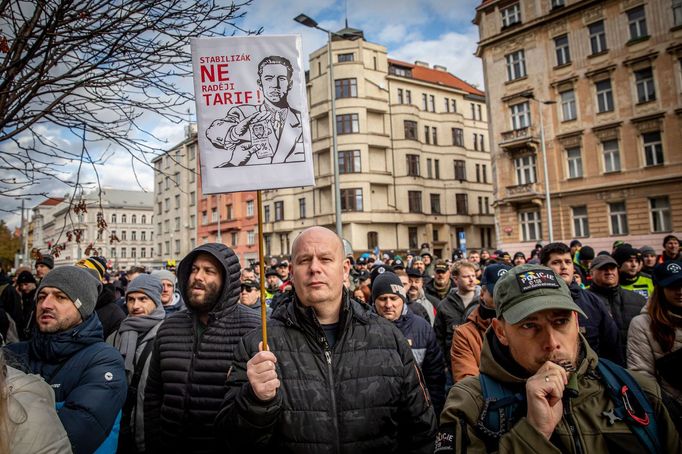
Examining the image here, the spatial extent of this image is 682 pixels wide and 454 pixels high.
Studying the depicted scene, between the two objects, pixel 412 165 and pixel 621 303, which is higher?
pixel 412 165

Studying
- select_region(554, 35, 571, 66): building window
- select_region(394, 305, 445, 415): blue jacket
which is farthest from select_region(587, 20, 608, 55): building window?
select_region(394, 305, 445, 415): blue jacket

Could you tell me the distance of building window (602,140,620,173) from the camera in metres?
25.2

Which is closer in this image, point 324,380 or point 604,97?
point 324,380

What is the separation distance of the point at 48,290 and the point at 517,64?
105 ft

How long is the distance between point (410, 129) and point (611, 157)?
707 inches

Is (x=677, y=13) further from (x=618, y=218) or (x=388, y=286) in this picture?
(x=388, y=286)

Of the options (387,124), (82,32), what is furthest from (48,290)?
(387,124)

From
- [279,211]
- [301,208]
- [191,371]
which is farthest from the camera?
[279,211]

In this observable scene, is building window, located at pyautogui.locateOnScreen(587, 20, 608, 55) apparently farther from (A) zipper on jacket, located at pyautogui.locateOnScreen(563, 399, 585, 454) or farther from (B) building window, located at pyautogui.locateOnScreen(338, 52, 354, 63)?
(A) zipper on jacket, located at pyautogui.locateOnScreen(563, 399, 585, 454)

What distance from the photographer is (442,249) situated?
40125 millimetres

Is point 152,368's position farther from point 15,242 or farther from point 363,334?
point 15,242

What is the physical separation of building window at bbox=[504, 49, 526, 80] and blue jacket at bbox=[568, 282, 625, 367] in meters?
28.7

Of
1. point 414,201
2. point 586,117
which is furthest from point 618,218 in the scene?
point 414,201

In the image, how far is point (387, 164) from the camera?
38250 mm
